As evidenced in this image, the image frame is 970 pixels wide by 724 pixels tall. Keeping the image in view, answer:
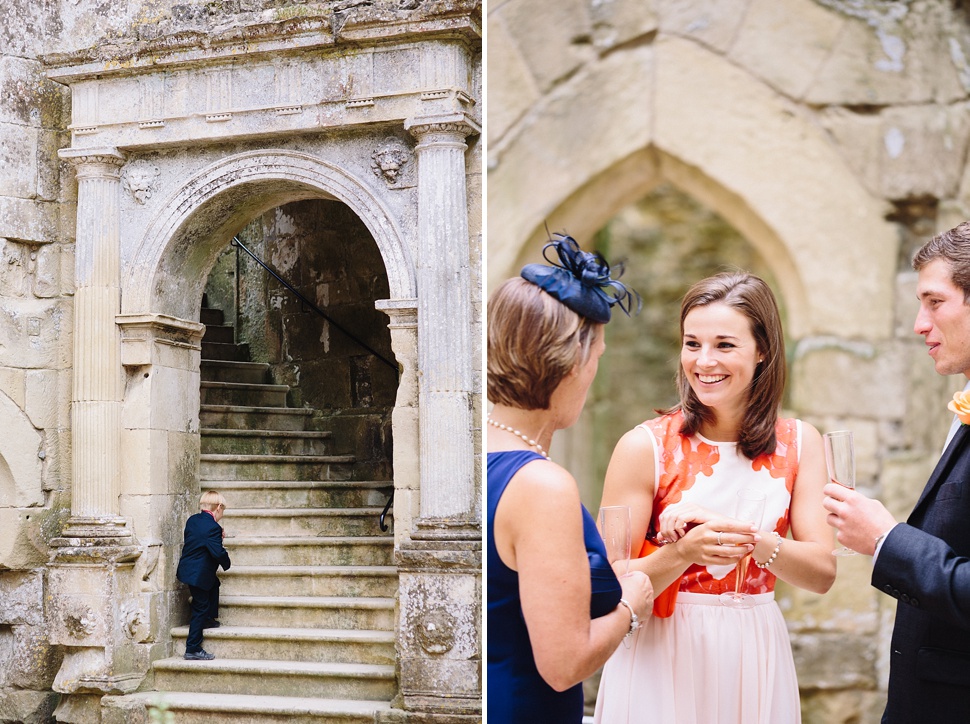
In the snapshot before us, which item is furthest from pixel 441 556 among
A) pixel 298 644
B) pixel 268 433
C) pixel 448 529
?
pixel 268 433

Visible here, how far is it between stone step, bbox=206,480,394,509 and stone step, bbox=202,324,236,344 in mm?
1735

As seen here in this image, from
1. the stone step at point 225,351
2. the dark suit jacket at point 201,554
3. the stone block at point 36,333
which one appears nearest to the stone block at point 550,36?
the dark suit jacket at point 201,554

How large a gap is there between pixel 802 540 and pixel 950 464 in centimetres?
26

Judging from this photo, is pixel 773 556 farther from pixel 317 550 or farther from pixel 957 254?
pixel 317 550

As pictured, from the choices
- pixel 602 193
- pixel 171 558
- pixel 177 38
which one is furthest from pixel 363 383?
pixel 602 193

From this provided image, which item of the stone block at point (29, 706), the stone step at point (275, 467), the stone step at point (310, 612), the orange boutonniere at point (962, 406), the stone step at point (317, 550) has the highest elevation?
the orange boutonniere at point (962, 406)

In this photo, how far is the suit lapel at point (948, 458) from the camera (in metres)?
1.59

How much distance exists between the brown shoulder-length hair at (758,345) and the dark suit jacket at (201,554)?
4008 mm

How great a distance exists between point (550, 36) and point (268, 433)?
5043 mm

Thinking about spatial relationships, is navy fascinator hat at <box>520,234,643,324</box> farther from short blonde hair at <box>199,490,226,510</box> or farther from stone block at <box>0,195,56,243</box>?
stone block at <box>0,195,56,243</box>

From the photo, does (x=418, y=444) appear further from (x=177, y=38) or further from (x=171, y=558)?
(x=177, y=38)

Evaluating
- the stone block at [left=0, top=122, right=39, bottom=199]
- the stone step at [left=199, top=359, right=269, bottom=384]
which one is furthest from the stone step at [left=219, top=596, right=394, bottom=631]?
the stone block at [left=0, top=122, right=39, bottom=199]

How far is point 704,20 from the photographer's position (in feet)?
7.25

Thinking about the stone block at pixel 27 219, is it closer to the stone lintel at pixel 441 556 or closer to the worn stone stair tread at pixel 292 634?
the worn stone stair tread at pixel 292 634
